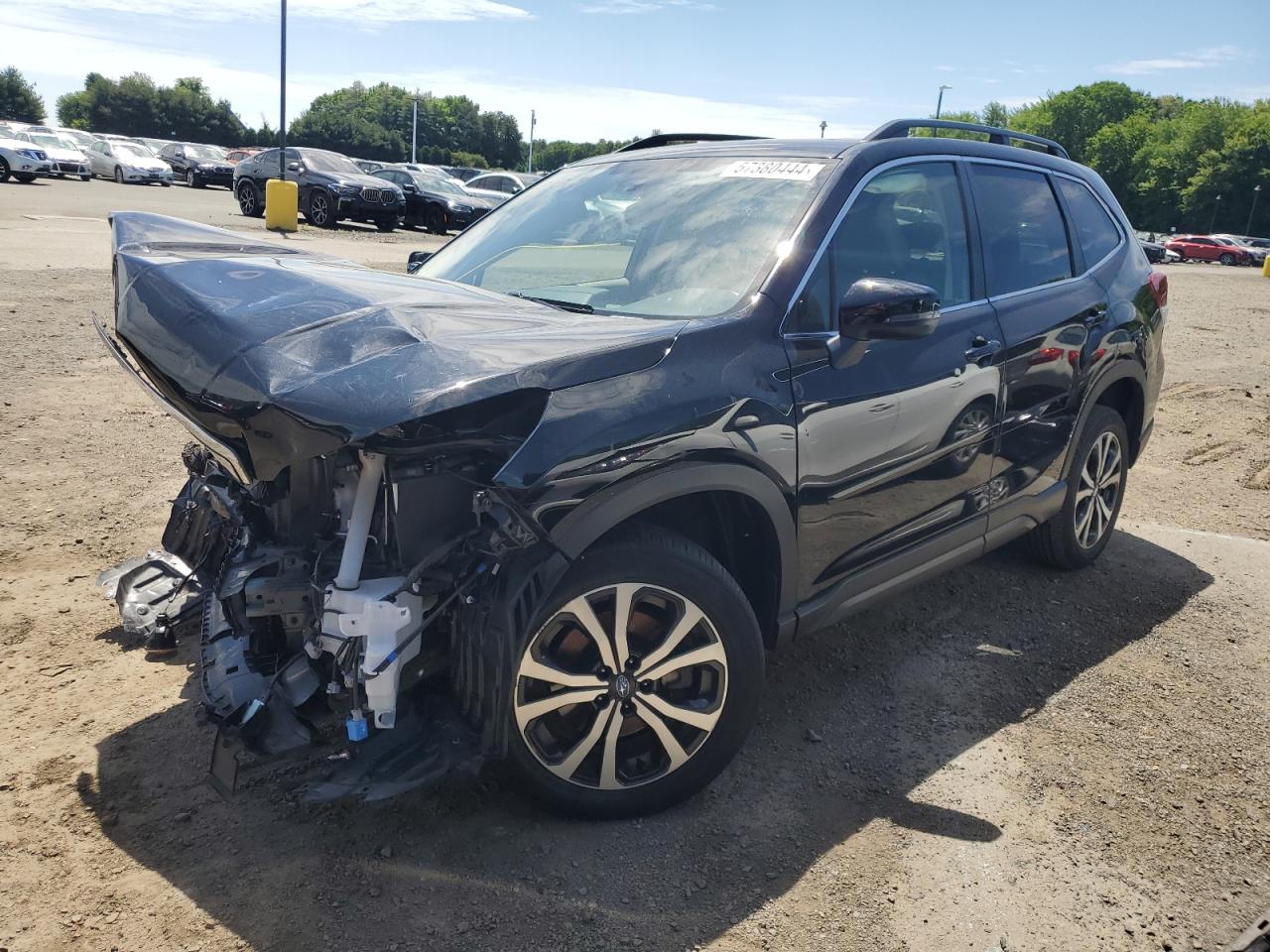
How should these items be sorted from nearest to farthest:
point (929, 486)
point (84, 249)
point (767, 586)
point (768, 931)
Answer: point (768, 931) → point (767, 586) → point (929, 486) → point (84, 249)

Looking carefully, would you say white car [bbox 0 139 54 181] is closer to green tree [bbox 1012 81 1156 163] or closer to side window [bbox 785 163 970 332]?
side window [bbox 785 163 970 332]

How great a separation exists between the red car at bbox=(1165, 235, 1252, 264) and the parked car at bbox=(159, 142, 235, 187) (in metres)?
43.0

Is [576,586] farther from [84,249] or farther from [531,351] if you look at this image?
[84,249]

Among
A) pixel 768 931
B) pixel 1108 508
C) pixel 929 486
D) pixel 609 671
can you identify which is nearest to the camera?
pixel 768 931

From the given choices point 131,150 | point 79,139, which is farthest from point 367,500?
point 79,139

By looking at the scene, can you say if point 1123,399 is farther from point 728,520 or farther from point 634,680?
point 634,680

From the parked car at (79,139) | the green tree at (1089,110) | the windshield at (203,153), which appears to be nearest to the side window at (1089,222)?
the windshield at (203,153)

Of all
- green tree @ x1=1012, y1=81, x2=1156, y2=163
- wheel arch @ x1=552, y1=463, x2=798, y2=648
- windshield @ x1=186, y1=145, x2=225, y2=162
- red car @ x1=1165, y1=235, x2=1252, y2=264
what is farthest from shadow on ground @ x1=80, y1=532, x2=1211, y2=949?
green tree @ x1=1012, y1=81, x2=1156, y2=163

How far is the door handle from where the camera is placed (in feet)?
11.8

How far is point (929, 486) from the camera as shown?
351 cm

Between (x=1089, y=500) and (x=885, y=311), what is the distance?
2445 millimetres

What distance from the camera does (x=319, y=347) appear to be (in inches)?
96.2

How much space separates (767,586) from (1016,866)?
3.40 ft

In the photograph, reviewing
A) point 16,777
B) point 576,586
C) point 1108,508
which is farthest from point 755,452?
point 1108,508
